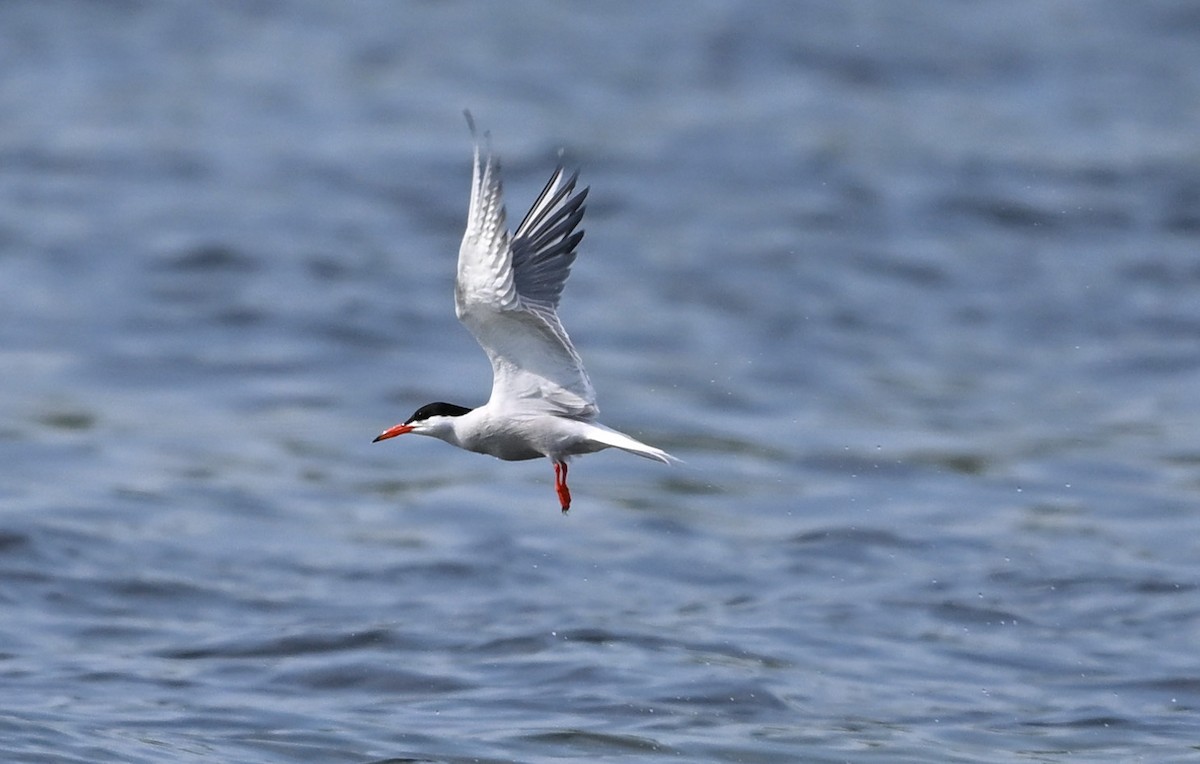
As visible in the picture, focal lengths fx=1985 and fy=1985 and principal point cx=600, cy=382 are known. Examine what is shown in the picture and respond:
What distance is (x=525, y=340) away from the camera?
26.4 ft

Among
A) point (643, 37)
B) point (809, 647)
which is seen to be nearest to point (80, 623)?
point (809, 647)

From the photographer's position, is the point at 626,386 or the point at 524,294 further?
the point at 626,386

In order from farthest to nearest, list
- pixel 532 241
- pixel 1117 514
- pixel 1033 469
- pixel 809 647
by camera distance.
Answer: pixel 1033 469 → pixel 1117 514 → pixel 809 647 → pixel 532 241

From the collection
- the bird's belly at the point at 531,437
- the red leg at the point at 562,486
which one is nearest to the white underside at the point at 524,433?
the bird's belly at the point at 531,437

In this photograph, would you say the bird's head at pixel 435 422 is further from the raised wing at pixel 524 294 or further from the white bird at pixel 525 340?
the raised wing at pixel 524 294

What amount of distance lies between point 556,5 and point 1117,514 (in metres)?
13.5

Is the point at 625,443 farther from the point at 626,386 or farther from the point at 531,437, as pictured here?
the point at 626,386

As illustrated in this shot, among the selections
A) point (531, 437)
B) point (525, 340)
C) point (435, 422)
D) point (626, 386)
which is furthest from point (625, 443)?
point (626, 386)

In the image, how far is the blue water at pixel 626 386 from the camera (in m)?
11.6

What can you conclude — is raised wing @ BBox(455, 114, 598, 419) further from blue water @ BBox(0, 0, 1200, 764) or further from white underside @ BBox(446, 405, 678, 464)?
blue water @ BBox(0, 0, 1200, 764)

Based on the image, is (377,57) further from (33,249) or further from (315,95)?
(33,249)

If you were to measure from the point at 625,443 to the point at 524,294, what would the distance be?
811mm

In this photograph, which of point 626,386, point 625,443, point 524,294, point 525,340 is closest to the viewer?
point 625,443

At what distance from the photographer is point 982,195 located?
71.1ft
